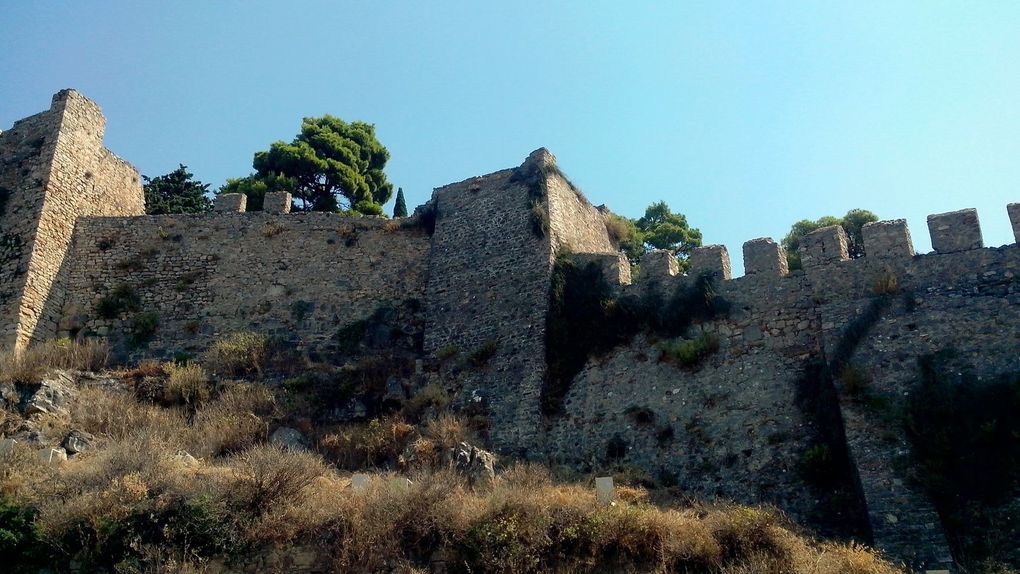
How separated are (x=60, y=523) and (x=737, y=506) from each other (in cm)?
998

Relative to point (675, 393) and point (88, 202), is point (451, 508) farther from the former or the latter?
point (88, 202)

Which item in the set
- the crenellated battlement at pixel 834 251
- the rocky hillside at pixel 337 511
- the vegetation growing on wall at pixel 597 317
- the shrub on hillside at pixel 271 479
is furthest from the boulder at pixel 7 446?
the crenellated battlement at pixel 834 251

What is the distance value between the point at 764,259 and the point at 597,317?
342 centimetres

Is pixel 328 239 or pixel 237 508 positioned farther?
pixel 328 239

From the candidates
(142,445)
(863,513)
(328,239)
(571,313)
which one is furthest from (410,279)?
(863,513)

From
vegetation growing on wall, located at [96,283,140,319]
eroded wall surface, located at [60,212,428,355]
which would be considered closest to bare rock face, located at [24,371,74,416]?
eroded wall surface, located at [60,212,428,355]

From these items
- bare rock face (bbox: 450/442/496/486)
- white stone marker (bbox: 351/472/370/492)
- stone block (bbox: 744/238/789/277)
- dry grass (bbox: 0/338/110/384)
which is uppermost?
stone block (bbox: 744/238/789/277)

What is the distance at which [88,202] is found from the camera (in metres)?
25.3

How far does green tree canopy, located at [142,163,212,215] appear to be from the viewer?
35.0 meters

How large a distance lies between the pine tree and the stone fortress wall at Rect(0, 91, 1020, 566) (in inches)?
422

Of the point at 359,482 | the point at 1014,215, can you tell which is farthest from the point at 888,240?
the point at 359,482

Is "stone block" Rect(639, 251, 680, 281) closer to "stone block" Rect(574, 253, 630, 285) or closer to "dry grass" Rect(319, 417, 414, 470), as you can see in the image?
"stone block" Rect(574, 253, 630, 285)

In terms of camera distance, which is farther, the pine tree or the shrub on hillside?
the pine tree

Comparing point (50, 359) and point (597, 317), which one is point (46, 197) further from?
point (597, 317)
